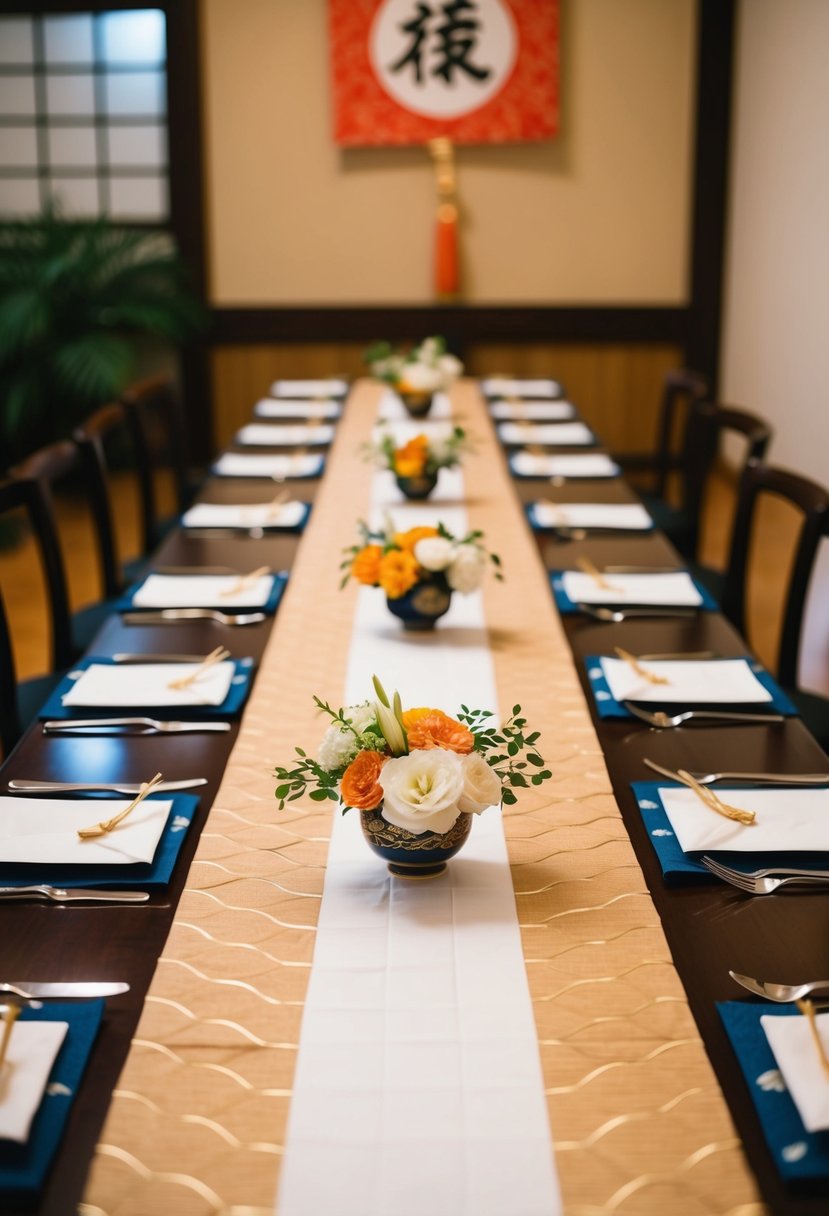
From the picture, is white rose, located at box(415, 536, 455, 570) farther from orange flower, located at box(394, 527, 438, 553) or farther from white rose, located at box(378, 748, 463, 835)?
white rose, located at box(378, 748, 463, 835)

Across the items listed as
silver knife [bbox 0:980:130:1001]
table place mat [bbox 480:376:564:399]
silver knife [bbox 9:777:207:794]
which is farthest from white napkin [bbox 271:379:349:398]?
silver knife [bbox 0:980:130:1001]

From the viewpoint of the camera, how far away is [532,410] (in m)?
4.36

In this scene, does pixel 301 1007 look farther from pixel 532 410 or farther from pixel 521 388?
pixel 521 388

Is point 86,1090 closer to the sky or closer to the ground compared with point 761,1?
closer to the ground

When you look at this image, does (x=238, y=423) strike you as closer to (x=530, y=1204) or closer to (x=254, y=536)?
(x=254, y=536)

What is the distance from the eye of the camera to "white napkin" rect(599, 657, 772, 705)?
1.95 meters

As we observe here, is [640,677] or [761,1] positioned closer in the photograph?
[640,677]

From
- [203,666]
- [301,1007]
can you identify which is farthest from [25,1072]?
[203,666]

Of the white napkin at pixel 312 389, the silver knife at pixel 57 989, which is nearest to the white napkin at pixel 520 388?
the white napkin at pixel 312 389

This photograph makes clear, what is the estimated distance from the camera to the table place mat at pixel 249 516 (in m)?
2.96

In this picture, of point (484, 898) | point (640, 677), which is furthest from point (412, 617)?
point (484, 898)

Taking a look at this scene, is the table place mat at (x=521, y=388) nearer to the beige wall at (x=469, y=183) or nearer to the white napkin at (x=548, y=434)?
the white napkin at (x=548, y=434)

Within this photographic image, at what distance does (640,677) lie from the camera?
2023 millimetres

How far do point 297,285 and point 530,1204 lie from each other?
5.98 m
